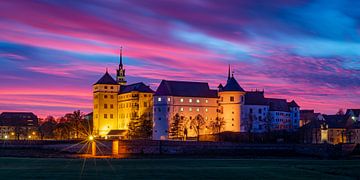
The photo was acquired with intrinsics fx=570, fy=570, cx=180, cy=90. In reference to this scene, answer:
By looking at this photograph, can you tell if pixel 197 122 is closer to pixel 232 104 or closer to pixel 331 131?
pixel 232 104

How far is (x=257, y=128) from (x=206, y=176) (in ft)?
323

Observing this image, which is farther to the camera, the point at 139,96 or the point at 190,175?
the point at 139,96

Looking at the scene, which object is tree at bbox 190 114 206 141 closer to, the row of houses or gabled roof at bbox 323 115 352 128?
the row of houses

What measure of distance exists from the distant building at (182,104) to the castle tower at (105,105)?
23207 mm

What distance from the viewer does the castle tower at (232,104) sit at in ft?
452

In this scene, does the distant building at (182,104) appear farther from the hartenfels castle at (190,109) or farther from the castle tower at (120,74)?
the castle tower at (120,74)

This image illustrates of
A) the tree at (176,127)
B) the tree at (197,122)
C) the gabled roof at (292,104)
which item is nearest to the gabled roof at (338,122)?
the gabled roof at (292,104)

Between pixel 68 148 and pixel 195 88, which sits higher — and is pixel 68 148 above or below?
below

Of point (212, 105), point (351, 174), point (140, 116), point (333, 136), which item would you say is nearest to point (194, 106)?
point (212, 105)

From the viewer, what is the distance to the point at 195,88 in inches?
5635

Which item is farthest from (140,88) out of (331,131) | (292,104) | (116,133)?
(331,131)

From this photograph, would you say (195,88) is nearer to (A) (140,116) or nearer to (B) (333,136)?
(A) (140,116)

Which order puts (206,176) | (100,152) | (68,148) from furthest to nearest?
1. (68,148)
2. (100,152)
3. (206,176)

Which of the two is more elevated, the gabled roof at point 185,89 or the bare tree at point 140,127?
the gabled roof at point 185,89
